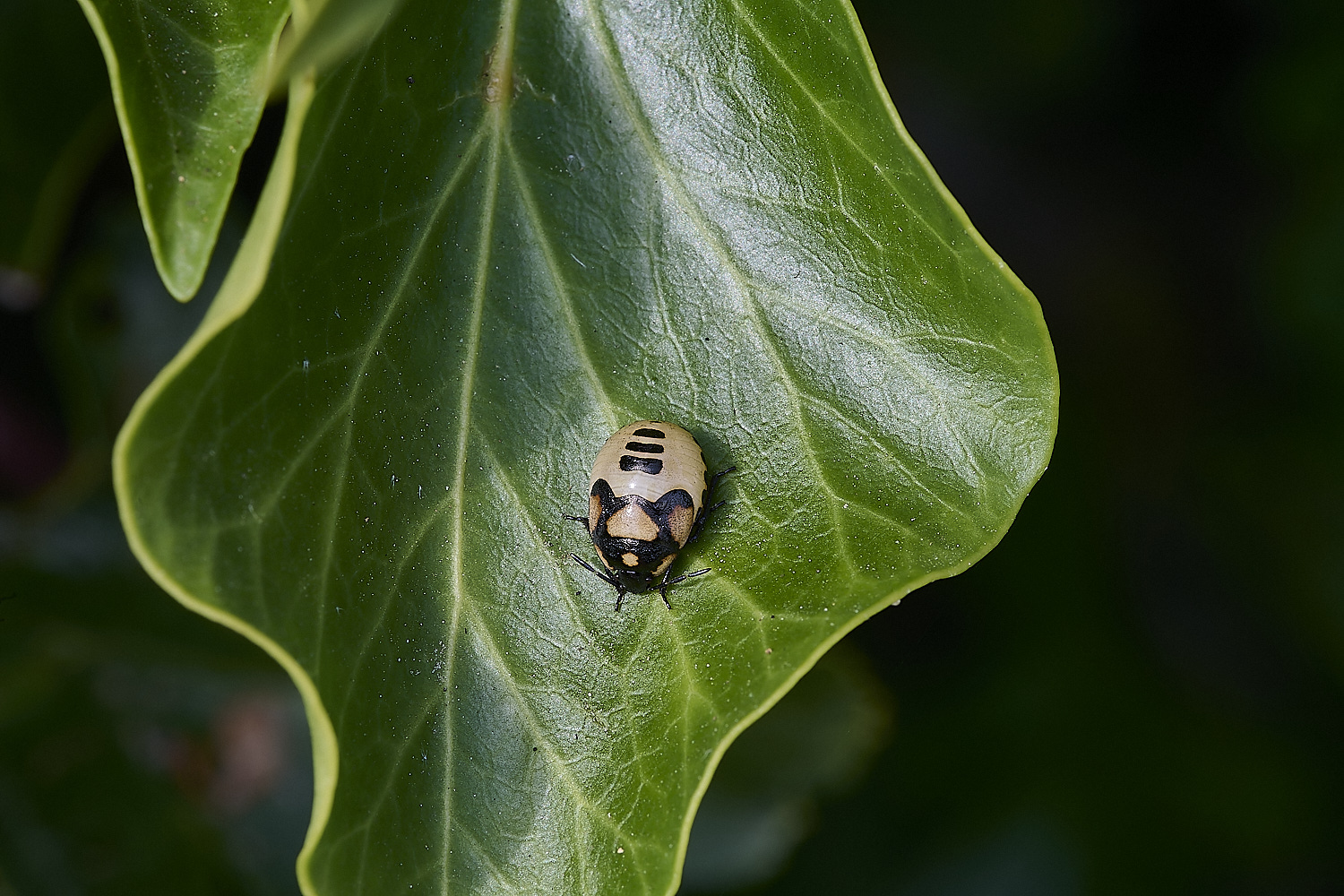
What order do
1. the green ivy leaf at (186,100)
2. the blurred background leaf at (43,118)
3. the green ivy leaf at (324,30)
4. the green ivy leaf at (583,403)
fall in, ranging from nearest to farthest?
1. the green ivy leaf at (324,30)
2. the green ivy leaf at (186,100)
3. the green ivy leaf at (583,403)
4. the blurred background leaf at (43,118)

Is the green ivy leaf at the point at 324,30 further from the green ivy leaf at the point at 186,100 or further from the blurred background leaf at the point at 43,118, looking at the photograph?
the blurred background leaf at the point at 43,118

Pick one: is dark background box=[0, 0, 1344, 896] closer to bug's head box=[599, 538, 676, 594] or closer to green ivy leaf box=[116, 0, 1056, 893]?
green ivy leaf box=[116, 0, 1056, 893]

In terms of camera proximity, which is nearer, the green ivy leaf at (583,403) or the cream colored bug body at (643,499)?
the green ivy leaf at (583,403)

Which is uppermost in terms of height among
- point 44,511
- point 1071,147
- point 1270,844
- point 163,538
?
point 163,538

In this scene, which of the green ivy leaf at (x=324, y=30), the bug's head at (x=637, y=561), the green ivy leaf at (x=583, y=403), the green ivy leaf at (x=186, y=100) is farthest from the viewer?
the bug's head at (x=637, y=561)

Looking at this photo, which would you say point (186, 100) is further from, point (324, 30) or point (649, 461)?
point (649, 461)

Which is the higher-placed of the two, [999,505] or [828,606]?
[999,505]

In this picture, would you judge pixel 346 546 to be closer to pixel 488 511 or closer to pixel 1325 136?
pixel 488 511

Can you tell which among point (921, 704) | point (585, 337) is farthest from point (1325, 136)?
point (585, 337)

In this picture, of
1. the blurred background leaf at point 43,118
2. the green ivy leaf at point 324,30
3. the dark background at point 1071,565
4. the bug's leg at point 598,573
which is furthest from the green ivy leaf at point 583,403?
the dark background at point 1071,565
